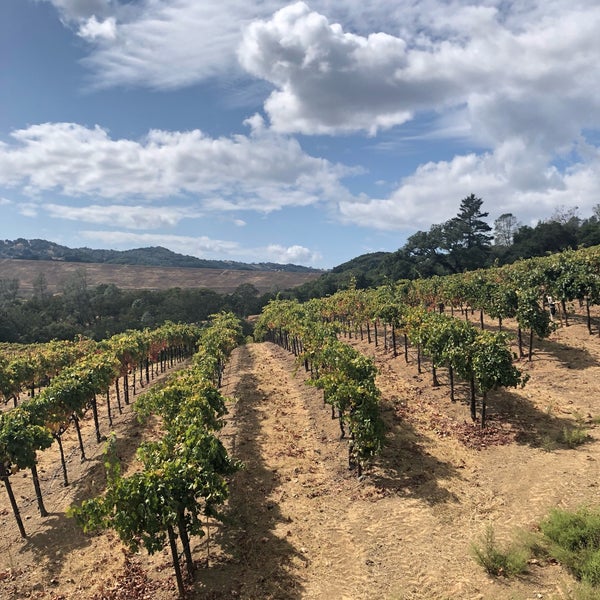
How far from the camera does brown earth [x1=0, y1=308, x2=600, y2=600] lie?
1211 centimetres

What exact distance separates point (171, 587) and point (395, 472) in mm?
9330

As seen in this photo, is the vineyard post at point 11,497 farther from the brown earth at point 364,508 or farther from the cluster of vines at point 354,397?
Answer: the cluster of vines at point 354,397

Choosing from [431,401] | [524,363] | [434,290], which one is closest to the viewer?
[431,401]

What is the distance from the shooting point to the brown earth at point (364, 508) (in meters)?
12.1

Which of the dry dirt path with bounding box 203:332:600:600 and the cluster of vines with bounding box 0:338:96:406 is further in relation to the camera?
the cluster of vines with bounding box 0:338:96:406

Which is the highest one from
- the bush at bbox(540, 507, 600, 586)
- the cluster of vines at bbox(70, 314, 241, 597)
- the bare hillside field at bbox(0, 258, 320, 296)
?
the bare hillside field at bbox(0, 258, 320, 296)

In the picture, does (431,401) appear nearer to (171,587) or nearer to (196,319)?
(171,587)

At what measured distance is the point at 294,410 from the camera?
91.1 feet

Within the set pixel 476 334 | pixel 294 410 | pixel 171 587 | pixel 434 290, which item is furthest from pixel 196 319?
pixel 171 587

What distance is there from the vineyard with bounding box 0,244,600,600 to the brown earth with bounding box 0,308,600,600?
A: 65mm

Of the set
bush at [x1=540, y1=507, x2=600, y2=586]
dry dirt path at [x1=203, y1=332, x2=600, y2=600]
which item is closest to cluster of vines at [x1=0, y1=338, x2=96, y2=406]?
dry dirt path at [x1=203, y1=332, x2=600, y2=600]

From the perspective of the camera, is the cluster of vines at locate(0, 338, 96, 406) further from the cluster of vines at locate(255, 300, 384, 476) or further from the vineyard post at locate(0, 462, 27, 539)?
the cluster of vines at locate(255, 300, 384, 476)

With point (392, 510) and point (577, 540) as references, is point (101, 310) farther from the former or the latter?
point (577, 540)

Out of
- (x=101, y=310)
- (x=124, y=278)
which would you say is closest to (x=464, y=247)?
(x=101, y=310)
